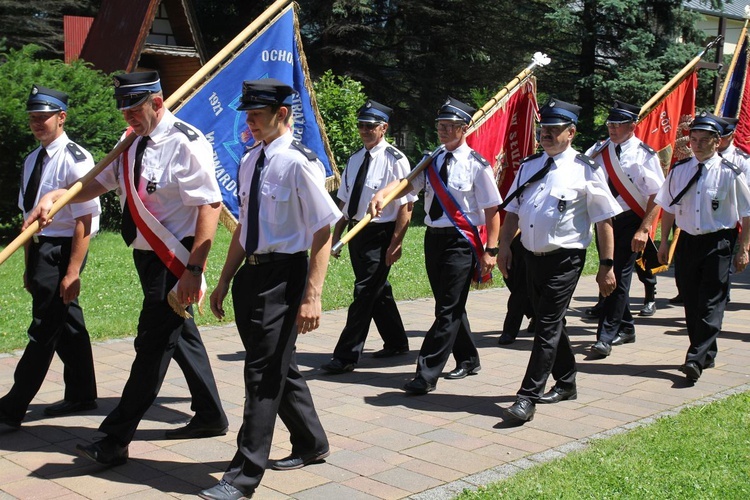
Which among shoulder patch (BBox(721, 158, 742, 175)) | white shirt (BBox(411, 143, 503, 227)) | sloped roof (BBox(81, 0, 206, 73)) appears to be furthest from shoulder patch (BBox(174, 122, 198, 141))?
sloped roof (BBox(81, 0, 206, 73))

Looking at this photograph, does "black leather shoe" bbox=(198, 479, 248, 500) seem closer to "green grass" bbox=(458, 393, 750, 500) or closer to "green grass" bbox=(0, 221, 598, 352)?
"green grass" bbox=(458, 393, 750, 500)

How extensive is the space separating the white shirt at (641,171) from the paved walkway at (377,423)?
1.47 meters

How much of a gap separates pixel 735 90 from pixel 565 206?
20.5 feet

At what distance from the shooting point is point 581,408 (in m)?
6.53

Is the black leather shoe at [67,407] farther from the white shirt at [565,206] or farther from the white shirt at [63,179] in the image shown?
the white shirt at [565,206]

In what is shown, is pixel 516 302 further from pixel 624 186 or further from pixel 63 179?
pixel 63 179

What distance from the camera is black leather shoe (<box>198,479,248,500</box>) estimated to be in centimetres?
449

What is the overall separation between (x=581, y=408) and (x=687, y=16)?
68.6 ft

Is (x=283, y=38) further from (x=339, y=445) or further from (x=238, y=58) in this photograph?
(x=339, y=445)

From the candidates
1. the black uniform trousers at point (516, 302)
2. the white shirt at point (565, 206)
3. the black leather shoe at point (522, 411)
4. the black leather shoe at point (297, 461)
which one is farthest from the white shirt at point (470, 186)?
the black leather shoe at point (297, 461)

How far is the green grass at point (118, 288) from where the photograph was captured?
29.0 feet

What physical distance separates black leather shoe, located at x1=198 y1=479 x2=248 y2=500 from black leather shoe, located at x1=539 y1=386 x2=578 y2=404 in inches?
109

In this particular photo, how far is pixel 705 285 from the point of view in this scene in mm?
7508

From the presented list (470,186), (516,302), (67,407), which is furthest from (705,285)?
(67,407)
